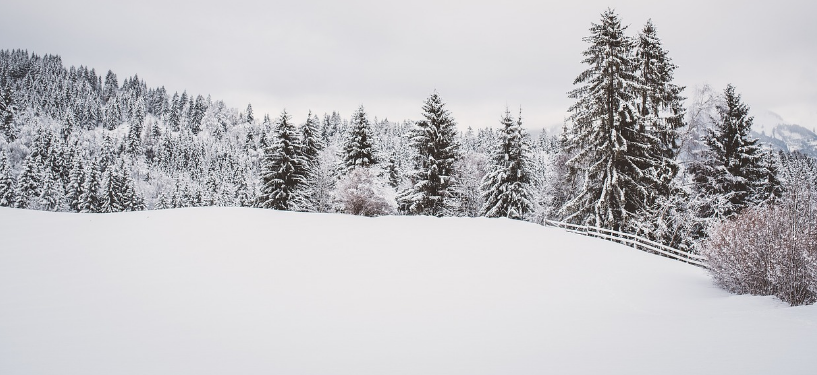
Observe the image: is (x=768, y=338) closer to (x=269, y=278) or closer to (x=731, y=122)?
(x=269, y=278)

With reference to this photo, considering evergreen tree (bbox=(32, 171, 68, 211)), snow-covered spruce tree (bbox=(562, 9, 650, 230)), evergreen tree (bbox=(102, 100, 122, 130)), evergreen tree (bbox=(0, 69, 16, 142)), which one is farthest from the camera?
evergreen tree (bbox=(102, 100, 122, 130))

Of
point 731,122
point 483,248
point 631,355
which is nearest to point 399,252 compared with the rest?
point 483,248

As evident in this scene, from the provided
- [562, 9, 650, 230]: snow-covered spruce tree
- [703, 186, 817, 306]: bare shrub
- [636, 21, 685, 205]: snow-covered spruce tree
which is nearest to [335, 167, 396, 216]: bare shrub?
[562, 9, 650, 230]: snow-covered spruce tree

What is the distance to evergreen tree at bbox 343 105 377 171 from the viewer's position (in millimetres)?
35719

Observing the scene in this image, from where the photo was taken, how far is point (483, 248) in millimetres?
17312

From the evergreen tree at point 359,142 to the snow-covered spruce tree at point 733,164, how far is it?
26.3 m

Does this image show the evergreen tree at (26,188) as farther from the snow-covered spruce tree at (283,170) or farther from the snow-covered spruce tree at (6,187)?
the snow-covered spruce tree at (283,170)

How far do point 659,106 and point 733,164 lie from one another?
593 cm

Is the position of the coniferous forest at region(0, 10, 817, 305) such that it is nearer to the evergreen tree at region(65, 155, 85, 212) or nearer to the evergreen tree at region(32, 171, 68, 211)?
the evergreen tree at region(65, 155, 85, 212)

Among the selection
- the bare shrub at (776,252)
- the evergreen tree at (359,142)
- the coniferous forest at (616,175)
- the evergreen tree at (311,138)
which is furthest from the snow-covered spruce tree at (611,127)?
the evergreen tree at (311,138)

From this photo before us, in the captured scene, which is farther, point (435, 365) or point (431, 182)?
point (431, 182)

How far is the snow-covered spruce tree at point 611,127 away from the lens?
20250 millimetres

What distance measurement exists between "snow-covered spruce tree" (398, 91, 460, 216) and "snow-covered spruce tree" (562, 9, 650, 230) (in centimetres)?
1298

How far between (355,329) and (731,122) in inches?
1074
